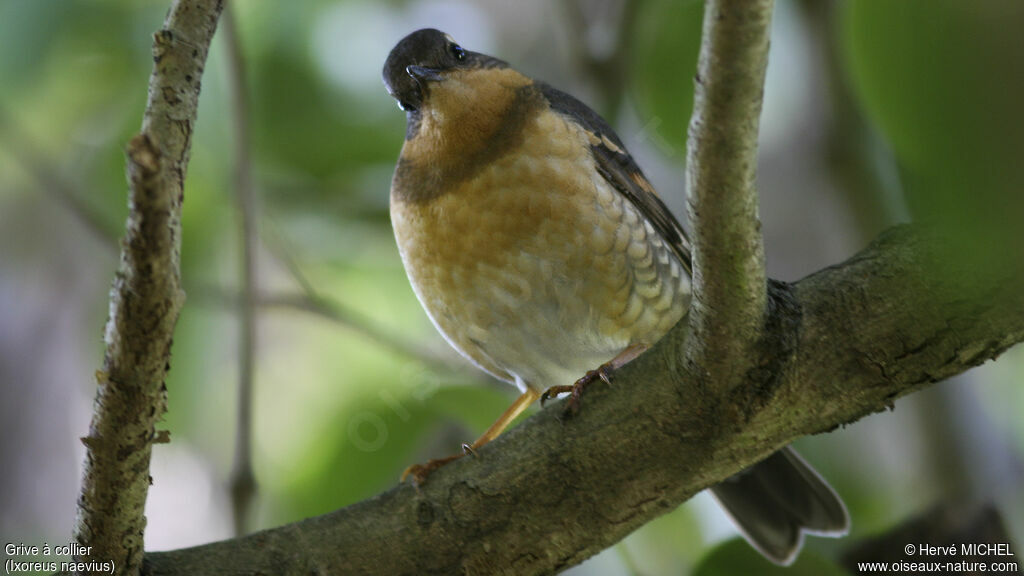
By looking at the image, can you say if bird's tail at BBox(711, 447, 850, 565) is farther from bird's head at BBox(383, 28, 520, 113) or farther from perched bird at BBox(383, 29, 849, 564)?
bird's head at BBox(383, 28, 520, 113)

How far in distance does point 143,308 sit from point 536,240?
4.97 feet

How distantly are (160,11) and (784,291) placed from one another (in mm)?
2828

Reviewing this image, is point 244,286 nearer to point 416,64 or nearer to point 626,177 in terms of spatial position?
point 416,64

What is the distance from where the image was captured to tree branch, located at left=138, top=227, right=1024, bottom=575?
1916 mm

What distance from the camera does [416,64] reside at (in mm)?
3217

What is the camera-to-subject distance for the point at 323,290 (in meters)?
4.13

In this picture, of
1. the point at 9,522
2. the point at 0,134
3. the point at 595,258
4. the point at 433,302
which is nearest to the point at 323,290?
the point at 433,302

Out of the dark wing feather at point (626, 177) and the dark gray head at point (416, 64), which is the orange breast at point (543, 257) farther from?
the dark gray head at point (416, 64)

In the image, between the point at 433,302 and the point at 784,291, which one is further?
the point at 433,302

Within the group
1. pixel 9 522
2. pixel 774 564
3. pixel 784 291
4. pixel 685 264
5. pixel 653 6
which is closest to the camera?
pixel 784 291

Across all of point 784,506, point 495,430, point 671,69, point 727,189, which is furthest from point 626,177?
point 727,189

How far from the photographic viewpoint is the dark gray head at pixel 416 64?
320cm

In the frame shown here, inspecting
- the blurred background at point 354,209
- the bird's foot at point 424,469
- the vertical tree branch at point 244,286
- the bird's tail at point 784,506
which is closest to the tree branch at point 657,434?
the bird's foot at point 424,469

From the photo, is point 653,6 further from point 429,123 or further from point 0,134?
point 0,134
